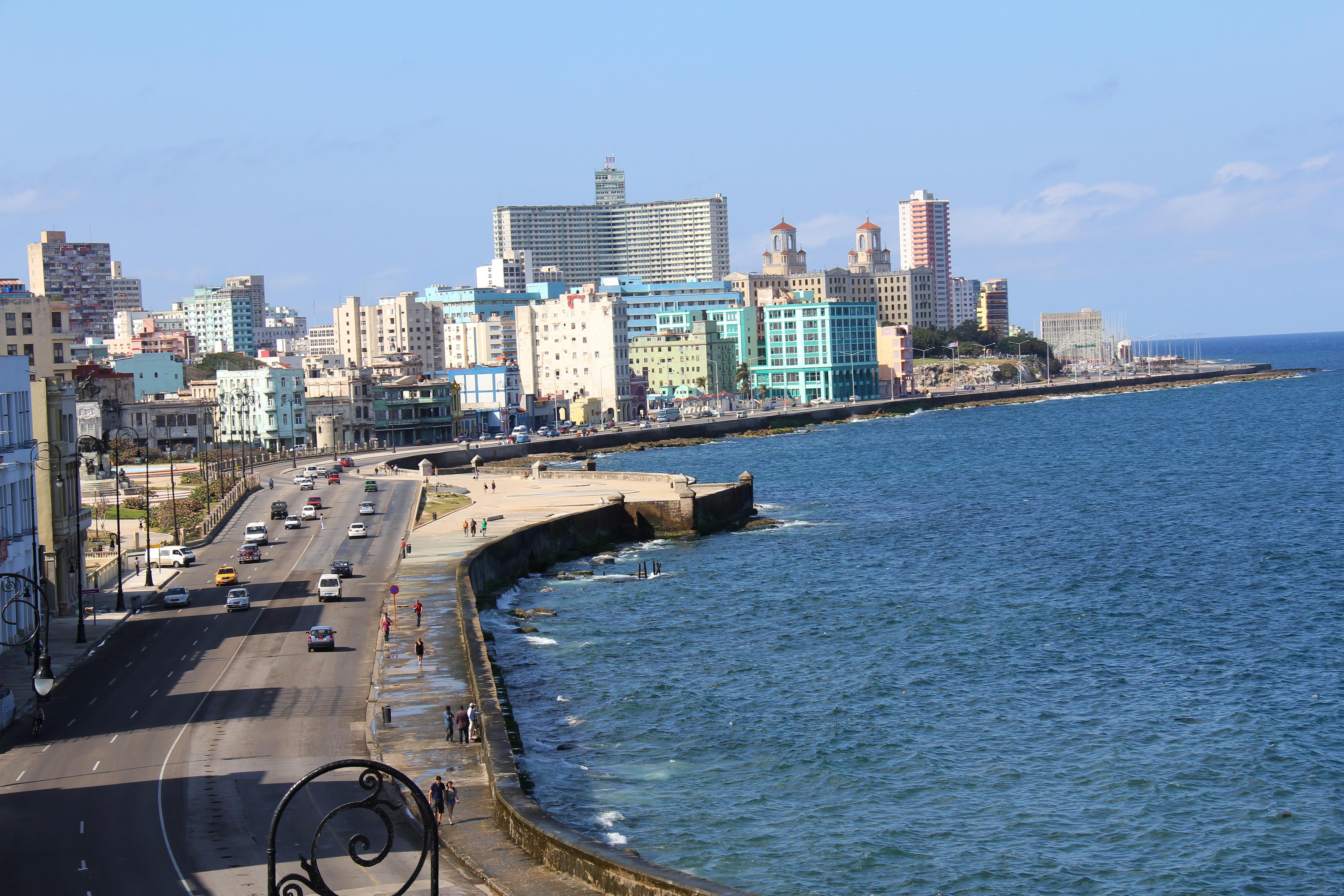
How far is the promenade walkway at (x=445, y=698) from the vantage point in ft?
91.4

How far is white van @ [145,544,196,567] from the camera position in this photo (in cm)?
7006

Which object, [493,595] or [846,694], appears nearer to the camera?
[846,694]

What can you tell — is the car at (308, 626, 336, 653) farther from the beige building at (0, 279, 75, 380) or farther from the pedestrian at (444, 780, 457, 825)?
the beige building at (0, 279, 75, 380)

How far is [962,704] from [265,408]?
420 ft

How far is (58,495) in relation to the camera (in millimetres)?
59000

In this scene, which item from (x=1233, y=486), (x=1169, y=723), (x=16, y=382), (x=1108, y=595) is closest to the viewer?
(x=1169, y=723)

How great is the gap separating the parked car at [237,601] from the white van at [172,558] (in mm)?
13673

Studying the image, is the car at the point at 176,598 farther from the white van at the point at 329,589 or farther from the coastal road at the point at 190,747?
the white van at the point at 329,589

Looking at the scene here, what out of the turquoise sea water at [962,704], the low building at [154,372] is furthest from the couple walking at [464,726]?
the low building at [154,372]

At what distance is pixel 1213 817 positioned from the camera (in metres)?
34.6

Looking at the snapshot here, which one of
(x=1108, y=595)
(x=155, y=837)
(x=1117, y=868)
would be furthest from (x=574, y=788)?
(x=1108, y=595)

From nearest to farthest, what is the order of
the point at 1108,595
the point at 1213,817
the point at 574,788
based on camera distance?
the point at 1213,817 → the point at 574,788 → the point at 1108,595

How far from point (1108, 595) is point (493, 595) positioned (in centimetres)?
2888

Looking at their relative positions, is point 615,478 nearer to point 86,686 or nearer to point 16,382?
point 16,382
